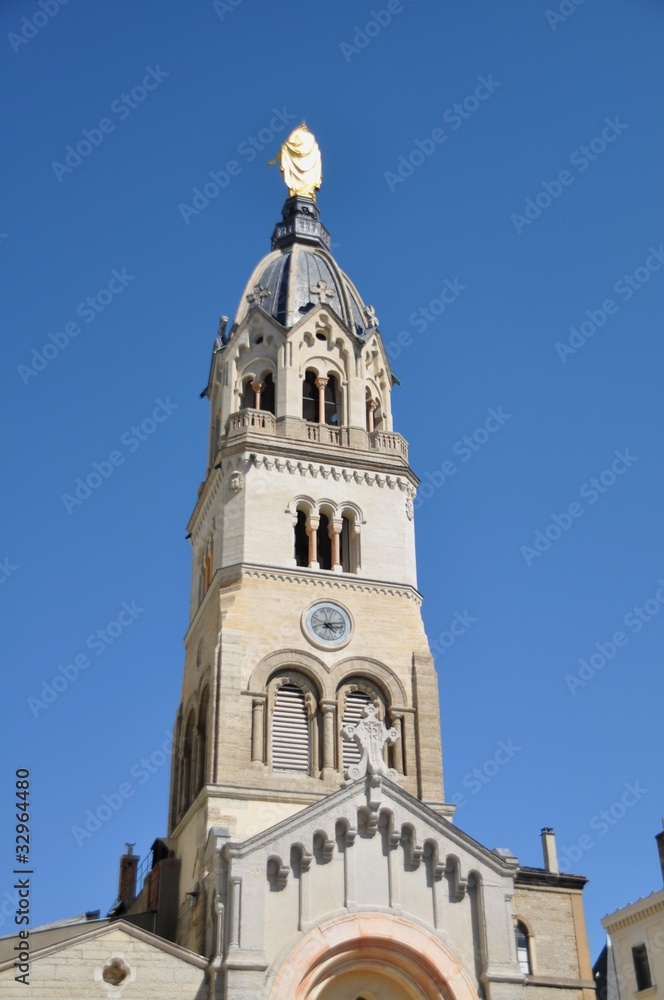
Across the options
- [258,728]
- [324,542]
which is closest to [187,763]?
[258,728]

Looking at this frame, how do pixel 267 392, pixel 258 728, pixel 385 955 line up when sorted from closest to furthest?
pixel 385 955 → pixel 258 728 → pixel 267 392

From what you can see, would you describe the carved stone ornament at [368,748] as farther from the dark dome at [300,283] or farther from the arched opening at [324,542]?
the dark dome at [300,283]

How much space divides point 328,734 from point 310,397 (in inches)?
595

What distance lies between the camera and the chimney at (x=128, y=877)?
51.0 m

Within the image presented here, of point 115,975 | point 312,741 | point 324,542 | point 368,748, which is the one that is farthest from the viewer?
point 324,542

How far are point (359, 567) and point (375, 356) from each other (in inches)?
413

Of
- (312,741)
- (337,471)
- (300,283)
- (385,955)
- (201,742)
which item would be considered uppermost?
(300,283)

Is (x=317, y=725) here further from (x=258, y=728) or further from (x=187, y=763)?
(x=187, y=763)

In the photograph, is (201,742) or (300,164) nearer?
(201,742)

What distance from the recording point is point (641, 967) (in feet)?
162

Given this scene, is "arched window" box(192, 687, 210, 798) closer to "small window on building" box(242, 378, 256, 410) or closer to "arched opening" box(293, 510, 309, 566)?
"arched opening" box(293, 510, 309, 566)

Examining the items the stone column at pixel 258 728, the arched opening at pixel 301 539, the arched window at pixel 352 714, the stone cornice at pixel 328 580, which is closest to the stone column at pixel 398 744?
the arched window at pixel 352 714

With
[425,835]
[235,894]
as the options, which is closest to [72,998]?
[235,894]

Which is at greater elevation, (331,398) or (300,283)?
(300,283)
